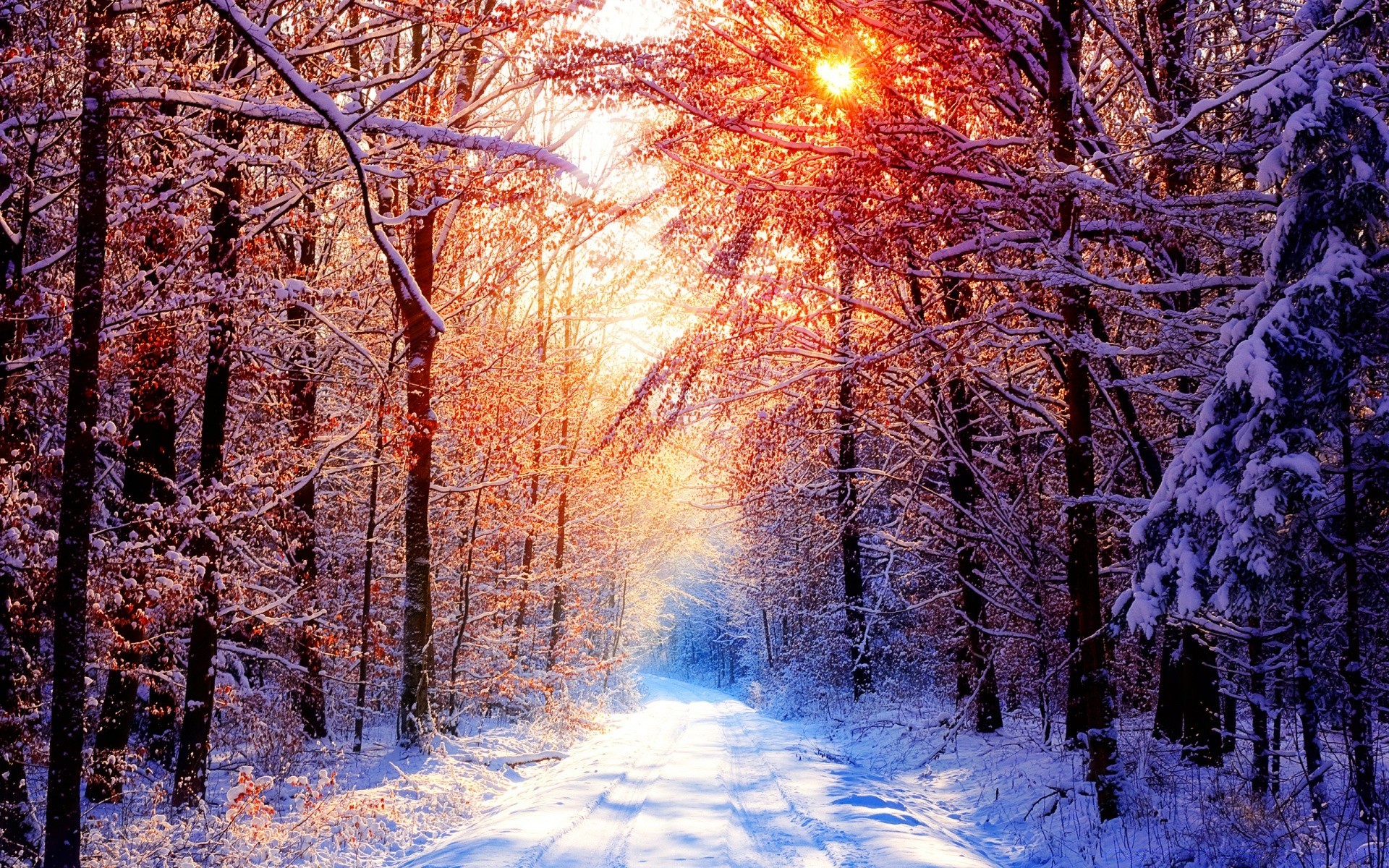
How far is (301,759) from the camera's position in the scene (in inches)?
578

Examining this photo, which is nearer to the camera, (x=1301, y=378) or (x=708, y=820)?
(x=1301, y=378)

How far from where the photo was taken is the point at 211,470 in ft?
36.2

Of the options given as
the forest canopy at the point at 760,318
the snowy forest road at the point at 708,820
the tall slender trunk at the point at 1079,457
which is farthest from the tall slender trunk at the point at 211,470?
the tall slender trunk at the point at 1079,457

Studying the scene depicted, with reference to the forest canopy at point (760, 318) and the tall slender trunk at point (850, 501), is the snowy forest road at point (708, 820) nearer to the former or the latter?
the forest canopy at point (760, 318)

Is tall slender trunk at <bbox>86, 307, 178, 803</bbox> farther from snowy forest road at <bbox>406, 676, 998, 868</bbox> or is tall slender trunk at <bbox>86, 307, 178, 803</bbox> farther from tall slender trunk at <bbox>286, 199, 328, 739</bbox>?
snowy forest road at <bbox>406, 676, 998, 868</bbox>

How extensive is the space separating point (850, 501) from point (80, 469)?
15.4 m

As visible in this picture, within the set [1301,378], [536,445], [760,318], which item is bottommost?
[1301,378]

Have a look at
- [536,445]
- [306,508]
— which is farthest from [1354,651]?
[536,445]

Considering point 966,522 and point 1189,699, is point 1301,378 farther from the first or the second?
point 966,522

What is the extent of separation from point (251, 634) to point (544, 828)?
288 inches

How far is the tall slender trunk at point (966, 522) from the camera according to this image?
13.4m

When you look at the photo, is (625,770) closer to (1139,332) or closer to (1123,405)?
(1123,405)

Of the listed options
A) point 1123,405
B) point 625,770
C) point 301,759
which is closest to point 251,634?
point 301,759

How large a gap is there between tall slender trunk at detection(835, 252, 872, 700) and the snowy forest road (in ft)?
15.9
